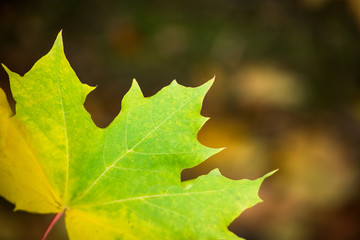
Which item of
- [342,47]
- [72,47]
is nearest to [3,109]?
[72,47]

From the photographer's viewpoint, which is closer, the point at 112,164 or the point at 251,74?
the point at 112,164

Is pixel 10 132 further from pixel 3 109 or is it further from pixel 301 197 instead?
pixel 301 197

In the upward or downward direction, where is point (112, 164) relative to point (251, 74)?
downward

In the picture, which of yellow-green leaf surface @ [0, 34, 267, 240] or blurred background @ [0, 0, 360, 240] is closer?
yellow-green leaf surface @ [0, 34, 267, 240]

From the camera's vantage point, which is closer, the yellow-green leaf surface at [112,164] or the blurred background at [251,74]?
the yellow-green leaf surface at [112,164]
